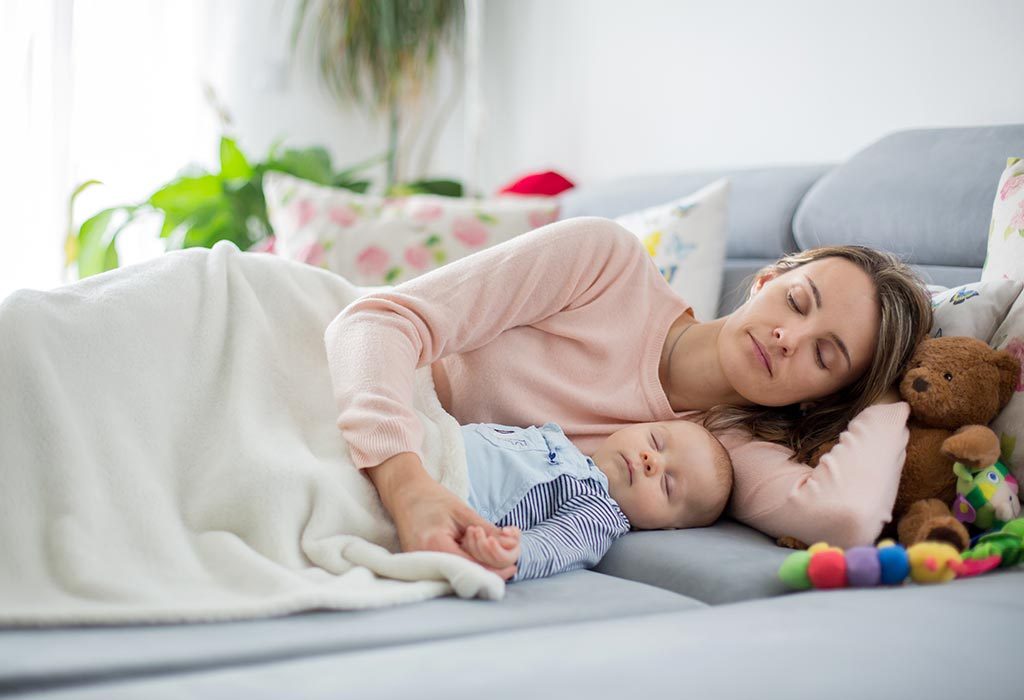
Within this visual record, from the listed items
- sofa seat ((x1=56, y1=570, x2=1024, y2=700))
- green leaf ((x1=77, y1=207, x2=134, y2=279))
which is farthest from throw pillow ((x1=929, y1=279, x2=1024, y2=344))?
green leaf ((x1=77, y1=207, x2=134, y2=279))

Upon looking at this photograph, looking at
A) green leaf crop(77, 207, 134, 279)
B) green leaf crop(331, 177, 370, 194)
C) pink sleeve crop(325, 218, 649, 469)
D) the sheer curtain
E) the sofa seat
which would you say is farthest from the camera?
green leaf crop(331, 177, 370, 194)

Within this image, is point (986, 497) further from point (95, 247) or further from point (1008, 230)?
point (95, 247)

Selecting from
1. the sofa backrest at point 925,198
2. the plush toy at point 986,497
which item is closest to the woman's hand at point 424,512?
the plush toy at point 986,497

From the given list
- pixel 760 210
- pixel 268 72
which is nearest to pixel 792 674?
pixel 760 210

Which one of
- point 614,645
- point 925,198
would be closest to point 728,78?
point 925,198

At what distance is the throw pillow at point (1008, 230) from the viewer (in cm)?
150

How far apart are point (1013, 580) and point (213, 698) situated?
35.4 inches

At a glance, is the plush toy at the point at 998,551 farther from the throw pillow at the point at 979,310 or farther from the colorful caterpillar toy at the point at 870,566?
the throw pillow at the point at 979,310

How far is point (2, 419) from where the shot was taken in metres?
1.06

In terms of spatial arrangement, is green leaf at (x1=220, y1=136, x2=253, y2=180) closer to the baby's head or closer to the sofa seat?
the baby's head

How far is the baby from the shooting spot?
126 centimetres

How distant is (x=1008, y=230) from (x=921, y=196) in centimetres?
28

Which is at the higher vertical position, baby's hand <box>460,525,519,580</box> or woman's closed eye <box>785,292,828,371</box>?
woman's closed eye <box>785,292,828,371</box>

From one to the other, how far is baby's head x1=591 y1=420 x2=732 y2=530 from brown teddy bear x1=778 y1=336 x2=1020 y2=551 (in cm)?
13
